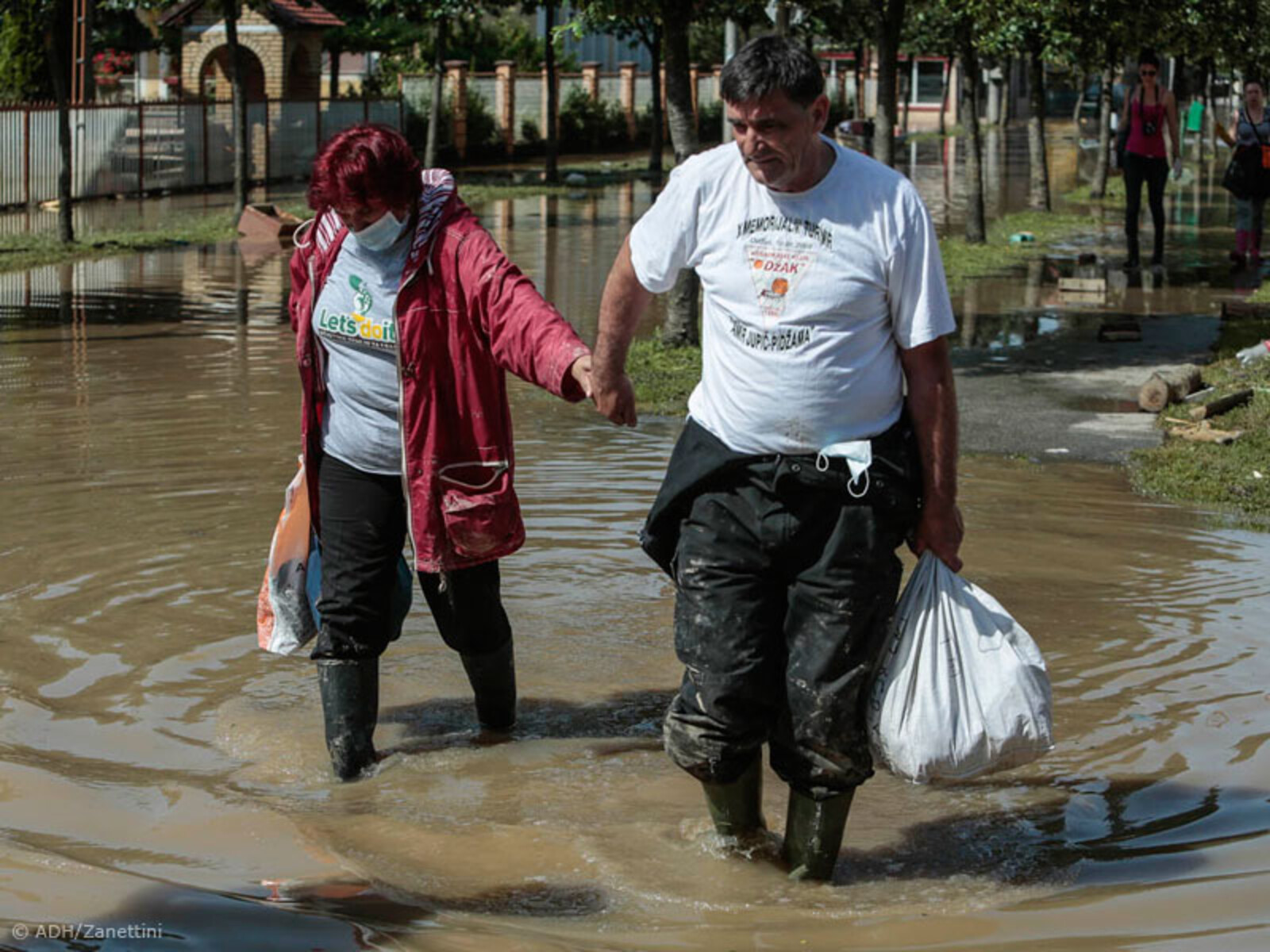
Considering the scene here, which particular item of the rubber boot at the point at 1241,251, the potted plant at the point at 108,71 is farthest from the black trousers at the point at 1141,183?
the potted plant at the point at 108,71

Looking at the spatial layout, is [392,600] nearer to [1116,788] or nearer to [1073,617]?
[1116,788]

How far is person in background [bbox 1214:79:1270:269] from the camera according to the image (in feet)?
57.4

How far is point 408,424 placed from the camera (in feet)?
16.0

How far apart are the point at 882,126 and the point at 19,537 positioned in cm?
1114

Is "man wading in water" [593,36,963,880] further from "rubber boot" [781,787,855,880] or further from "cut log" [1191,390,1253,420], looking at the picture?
"cut log" [1191,390,1253,420]

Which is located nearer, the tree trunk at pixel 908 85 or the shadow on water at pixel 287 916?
the shadow on water at pixel 287 916

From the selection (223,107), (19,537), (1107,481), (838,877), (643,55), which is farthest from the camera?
(643,55)

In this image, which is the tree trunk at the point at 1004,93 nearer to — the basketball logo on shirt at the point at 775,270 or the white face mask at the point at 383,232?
the white face mask at the point at 383,232

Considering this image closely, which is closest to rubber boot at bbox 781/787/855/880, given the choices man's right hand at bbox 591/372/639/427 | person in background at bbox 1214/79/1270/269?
Answer: man's right hand at bbox 591/372/639/427

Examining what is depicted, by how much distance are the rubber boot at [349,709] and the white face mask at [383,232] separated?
1122 mm

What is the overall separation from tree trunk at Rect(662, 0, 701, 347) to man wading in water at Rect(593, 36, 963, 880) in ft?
27.1

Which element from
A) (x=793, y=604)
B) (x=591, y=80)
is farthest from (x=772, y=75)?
(x=591, y=80)

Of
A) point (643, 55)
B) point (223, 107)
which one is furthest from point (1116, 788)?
point (643, 55)

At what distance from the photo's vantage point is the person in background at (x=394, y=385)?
4793 millimetres
